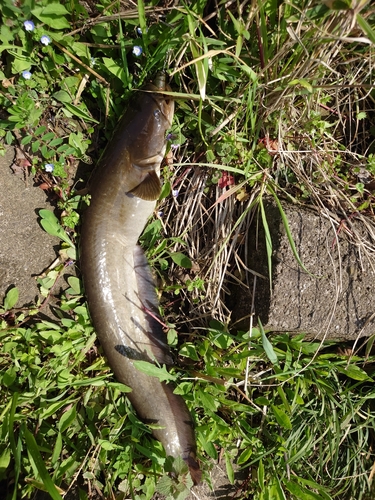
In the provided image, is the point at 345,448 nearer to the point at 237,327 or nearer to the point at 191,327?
the point at 237,327

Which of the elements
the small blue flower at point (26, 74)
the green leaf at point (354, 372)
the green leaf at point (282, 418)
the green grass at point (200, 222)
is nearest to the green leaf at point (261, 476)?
the green grass at point (200, 222)

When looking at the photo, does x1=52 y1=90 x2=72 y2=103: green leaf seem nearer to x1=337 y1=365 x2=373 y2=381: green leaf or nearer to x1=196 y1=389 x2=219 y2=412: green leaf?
x1=196 y1=389 x2=219 y2=412: green leaf

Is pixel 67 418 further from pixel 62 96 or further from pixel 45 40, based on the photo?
pixel 45 40

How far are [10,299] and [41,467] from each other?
1054 millimetres

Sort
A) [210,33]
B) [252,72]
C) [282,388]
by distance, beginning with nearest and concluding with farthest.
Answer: [252,72]
[210,33]
[282,388]

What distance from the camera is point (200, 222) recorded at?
278 cm

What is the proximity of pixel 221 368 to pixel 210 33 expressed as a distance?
2.26m

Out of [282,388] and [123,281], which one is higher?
[123,281]

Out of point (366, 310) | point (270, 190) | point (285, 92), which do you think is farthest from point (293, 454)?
point (285, 92)

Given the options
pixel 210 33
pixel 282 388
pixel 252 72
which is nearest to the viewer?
pixel 252 72

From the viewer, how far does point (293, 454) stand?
2.65 m

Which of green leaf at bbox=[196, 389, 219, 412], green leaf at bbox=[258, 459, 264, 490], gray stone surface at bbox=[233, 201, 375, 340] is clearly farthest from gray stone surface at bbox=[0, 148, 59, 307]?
green leaf at bbox=[258, 459, 264, 490]

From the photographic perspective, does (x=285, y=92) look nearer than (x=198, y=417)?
Yes

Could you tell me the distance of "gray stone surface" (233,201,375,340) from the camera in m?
2.51
